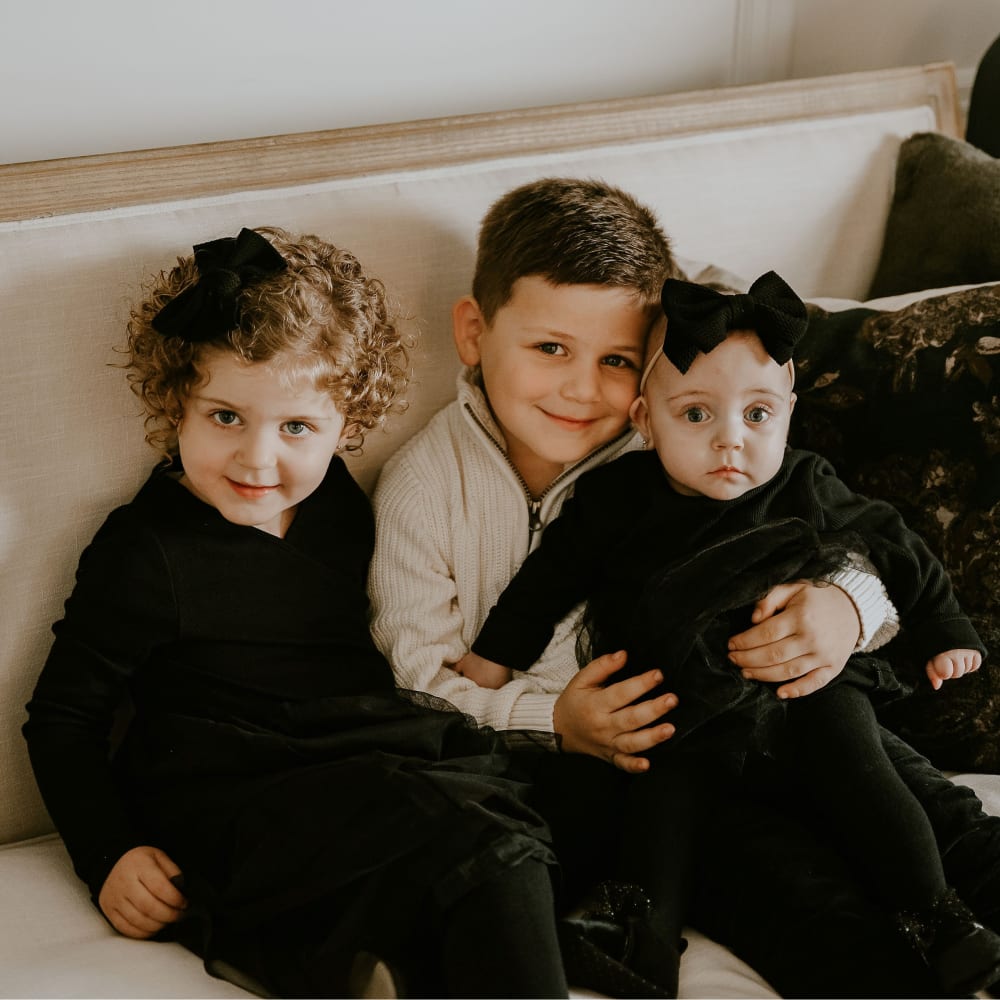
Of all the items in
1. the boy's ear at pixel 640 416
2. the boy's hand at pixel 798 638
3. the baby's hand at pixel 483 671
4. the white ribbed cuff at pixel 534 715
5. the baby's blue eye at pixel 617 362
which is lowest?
the white ribbed cuff at pixel 534 715

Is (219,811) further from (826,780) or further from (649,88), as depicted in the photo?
(649,88)

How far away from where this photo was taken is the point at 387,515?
1.40 m

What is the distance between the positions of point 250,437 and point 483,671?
41 centimetres

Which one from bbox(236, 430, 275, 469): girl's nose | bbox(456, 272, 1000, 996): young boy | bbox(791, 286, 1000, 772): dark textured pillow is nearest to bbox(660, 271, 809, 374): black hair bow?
bbox(456, 272, 1000, 996): young boy

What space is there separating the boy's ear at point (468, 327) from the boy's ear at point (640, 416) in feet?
0.72

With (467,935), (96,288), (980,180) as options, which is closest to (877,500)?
(980,180)

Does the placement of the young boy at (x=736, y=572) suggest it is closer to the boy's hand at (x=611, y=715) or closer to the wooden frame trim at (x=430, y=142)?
the boy's hand at (x=611, y=715)

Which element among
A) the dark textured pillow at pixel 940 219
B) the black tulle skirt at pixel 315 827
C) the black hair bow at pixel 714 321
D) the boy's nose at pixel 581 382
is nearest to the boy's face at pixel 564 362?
the boy's nose at pixel 581 382

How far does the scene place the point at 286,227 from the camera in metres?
1.39

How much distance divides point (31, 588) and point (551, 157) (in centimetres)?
91

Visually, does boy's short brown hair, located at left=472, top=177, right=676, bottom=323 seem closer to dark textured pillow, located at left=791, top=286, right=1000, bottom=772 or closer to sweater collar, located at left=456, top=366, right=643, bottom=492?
sweater collar, located at left=456, top=366, right=643, bottom=492

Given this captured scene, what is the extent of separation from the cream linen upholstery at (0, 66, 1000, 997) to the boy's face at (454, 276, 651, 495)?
0.15 metres

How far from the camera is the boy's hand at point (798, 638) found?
1219 millimetres

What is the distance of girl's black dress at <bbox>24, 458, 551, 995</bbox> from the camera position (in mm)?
1018
